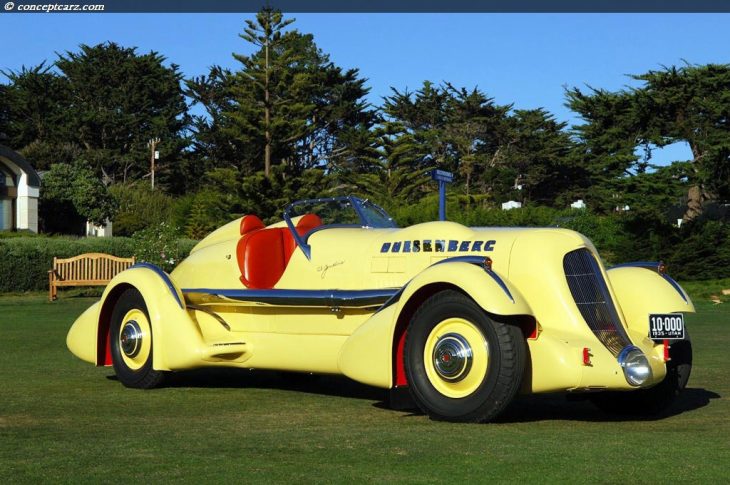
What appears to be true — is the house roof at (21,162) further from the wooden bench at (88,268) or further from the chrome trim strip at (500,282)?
the chrome trim strip at (500,282)

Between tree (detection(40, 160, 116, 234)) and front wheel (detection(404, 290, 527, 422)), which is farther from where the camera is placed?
tree (detection(40, 160, 116, 234))

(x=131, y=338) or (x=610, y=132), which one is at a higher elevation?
(x=610, y=132)

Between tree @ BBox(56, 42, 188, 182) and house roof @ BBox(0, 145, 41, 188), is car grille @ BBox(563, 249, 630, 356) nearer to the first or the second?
house roof @ BBox(0, 145, 41, 188)

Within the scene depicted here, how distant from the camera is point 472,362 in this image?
782 centimetres

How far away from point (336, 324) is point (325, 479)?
370 cm

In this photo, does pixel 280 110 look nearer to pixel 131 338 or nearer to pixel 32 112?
pixel 32 112

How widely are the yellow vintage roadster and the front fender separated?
0.04 ft

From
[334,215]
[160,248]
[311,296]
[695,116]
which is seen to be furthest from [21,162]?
[311,296]

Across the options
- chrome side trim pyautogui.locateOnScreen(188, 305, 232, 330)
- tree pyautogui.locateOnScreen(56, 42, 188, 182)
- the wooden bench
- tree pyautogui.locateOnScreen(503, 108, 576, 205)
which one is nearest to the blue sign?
chrome side trim pyautogui.locateOnScreen(188, 305, 232, 330)

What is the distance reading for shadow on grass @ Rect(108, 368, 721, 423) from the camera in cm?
859

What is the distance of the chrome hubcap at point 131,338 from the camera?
34.5 ft

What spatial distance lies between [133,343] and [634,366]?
192 inches

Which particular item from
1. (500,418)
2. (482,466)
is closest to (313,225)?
(500,418)

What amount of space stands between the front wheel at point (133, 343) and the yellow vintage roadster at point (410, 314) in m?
0.01
